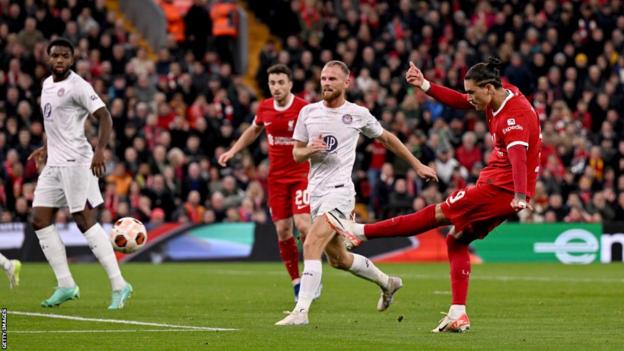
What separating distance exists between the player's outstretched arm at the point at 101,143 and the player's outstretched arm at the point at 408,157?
2809mm

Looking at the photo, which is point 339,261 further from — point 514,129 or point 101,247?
point 101,247

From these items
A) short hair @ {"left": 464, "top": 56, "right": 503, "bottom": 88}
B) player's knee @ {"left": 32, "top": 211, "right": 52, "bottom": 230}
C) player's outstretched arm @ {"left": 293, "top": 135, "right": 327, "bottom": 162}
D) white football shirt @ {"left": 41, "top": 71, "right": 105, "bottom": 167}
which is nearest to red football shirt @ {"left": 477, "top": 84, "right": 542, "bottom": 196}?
short hair @ {"left": 464, "top": 56, "right": 503, "bottom": 88}

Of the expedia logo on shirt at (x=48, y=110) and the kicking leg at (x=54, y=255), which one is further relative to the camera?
the kicking leg at (x=54, y=255)

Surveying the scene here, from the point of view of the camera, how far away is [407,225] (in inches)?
473

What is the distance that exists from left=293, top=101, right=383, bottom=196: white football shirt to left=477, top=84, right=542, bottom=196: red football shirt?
5.54 ft

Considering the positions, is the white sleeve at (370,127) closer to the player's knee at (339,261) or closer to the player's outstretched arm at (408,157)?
the player's outstretched arm at (408,157)

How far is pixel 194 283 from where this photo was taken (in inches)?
776

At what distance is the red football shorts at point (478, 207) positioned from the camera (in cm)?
1161

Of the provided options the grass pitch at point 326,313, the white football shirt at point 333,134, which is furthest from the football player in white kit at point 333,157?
the grass pitch at point 326,313

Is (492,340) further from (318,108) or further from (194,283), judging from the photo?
(194,283)

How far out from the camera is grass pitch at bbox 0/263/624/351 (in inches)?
420

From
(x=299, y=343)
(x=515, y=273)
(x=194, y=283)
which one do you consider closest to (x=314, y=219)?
(x=299, y=343)

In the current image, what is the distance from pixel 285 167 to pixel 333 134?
3172 millimetres

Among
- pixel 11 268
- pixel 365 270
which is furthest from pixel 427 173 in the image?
pixel 11 268
